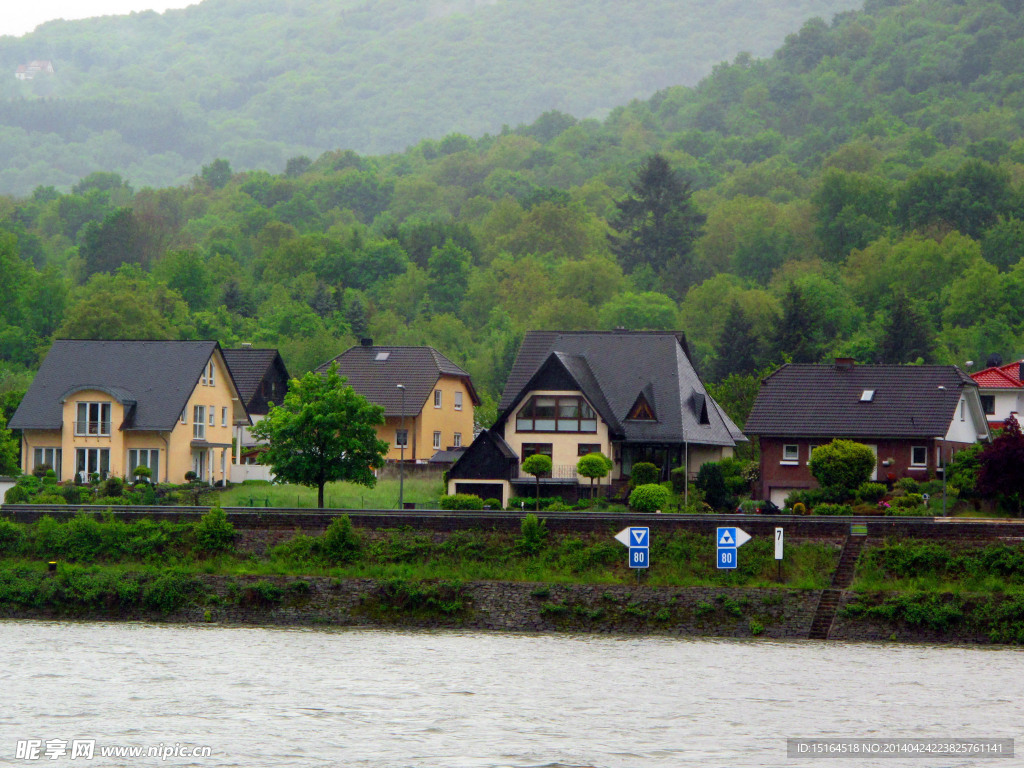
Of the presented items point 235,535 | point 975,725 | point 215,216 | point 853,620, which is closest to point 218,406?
point 235,535

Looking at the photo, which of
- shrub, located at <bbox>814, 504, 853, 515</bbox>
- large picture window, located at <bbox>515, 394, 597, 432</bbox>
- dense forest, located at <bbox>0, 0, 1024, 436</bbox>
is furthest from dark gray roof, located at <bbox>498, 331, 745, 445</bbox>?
dense forest, located at <bbox>0, 0, 1024, 436</bbox>

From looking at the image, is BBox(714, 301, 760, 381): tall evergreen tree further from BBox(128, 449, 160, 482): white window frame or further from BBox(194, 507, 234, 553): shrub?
BBox(194, 507, 234, 553): shrub

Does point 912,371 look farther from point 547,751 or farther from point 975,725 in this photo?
point 547,751

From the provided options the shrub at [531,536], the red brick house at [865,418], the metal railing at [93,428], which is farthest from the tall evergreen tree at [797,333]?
the shrub at [531,536]

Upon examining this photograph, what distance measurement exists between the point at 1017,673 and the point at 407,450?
44.2 metres

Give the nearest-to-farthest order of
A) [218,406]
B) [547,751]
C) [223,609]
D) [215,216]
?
[547,751] → [223,609] → [218,406] → [215,216]

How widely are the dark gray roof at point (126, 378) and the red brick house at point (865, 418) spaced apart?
25.2 meters

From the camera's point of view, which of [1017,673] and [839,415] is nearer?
[1017,673]

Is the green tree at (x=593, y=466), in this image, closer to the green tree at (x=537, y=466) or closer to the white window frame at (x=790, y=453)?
the green tree at (x=537, y=466)

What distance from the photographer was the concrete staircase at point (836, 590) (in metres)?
48.2

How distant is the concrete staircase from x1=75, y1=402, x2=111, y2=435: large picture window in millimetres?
35704

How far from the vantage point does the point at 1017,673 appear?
40.5m

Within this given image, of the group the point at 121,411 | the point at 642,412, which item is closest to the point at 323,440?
the point at 121,411

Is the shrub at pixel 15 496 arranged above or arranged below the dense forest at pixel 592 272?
below
